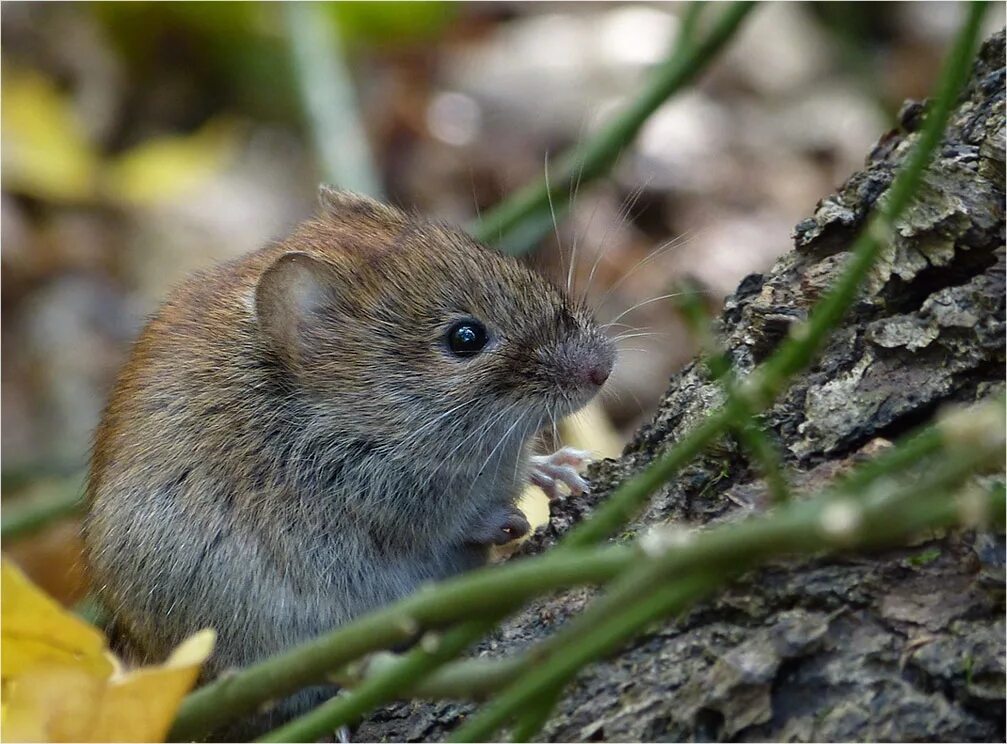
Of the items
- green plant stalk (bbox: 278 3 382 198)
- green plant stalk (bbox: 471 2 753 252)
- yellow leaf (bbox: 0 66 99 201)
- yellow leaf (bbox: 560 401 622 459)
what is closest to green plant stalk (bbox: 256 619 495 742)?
green plant stalk (bbox: 471 2 753 252)

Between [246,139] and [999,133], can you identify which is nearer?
[999,133]

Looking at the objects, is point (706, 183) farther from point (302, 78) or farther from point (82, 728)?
point (82, 728)

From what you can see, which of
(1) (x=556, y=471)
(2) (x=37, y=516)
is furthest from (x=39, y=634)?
(2) (x=37, y=516)

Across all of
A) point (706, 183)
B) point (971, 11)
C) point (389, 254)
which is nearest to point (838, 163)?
point (706, 183)

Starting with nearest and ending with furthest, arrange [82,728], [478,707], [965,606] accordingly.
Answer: [82,728] < [965,606] < [478,707]

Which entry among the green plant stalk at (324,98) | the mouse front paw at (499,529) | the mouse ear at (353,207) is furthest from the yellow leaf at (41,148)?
the mouse front paw at (499,529)

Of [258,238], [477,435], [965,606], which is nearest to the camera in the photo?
[965,606]

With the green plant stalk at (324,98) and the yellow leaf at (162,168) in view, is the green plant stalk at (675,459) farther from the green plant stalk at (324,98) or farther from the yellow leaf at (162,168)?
the yellow leaf at (162,168)
